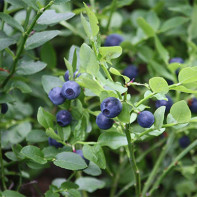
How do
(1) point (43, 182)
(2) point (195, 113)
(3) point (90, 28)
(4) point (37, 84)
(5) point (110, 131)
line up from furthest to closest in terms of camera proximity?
(1) point (43, 182) < (4) point (37, 84) < (2) point (195, 113) < (5) point (110, 131) < (3) point (90, 28)

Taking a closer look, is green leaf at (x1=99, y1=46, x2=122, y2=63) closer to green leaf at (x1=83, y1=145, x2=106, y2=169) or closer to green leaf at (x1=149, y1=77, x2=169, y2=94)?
green leaf at (x1=149, y1=77, x2=169, y2=94)

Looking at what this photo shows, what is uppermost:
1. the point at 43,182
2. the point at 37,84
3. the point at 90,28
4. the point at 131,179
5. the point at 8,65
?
the point at 90,28

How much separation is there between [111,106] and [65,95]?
0.65 feet

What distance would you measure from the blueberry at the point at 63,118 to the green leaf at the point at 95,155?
141mm

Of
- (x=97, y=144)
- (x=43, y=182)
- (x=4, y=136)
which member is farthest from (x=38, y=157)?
(x=43, y=182)

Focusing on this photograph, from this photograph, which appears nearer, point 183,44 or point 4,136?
point 4,136

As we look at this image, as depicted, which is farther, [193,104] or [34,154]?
[193,104]

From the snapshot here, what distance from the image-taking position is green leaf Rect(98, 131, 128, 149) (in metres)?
0.98

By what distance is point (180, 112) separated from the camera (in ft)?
2.95

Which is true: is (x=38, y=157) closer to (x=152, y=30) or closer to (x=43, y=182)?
(x=152, y=30)

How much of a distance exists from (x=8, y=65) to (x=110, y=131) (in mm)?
534

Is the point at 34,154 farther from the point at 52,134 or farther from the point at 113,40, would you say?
the point at 113,40

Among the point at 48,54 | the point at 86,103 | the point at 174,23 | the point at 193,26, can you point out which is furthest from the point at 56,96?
the point at 193,26

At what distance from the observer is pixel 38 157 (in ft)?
3.21
